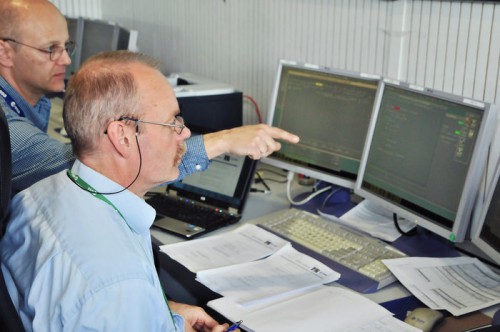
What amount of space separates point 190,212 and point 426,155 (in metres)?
0.80

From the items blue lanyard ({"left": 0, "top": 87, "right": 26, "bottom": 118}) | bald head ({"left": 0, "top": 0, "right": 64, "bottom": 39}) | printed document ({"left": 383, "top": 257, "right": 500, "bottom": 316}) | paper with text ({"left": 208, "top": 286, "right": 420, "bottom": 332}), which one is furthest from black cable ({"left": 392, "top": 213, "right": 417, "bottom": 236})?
bald head ({"left": 0, "top": 0, "right": 64, "bottom": 39})

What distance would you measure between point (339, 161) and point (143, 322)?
1133mm

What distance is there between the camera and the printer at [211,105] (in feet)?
7.90

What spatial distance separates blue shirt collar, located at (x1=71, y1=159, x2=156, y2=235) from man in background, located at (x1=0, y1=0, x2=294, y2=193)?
1.72 feet

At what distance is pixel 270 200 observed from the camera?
87.3 inches

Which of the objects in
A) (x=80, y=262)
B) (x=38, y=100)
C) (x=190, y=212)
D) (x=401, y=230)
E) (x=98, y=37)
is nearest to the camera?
(x=80, y=262)

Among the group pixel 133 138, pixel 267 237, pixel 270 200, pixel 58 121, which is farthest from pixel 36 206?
pixel 58 121

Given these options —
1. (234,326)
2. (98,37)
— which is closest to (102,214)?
(234,326)

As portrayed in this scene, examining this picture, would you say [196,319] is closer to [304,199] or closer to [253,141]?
[253,141]

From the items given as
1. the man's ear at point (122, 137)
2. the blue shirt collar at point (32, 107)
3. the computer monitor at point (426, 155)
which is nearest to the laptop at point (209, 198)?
the computer monitor at point (426, 155)

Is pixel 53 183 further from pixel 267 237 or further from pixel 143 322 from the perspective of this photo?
pixel 267 237

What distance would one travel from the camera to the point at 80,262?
42.4 inches

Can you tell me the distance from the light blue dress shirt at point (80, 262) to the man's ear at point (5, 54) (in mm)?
1038

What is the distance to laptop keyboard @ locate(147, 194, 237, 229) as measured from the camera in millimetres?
1980
